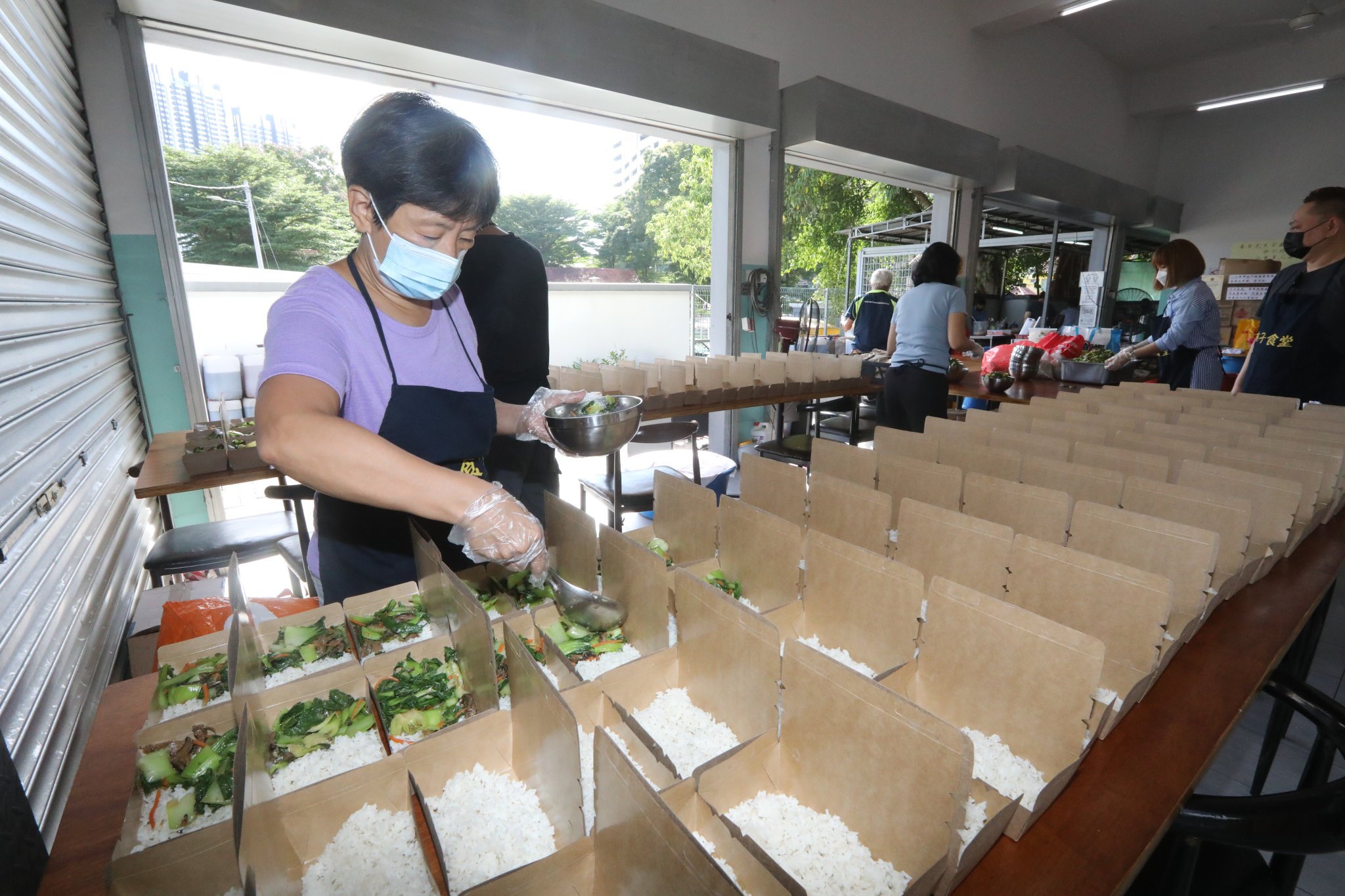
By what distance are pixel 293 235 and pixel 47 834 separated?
3311 millimetres

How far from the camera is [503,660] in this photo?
1.04m

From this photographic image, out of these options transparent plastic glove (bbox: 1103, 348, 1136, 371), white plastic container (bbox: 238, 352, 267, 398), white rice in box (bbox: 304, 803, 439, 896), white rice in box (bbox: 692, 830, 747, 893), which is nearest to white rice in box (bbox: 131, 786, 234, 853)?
white rice in box (bbox: 304, 803, 439, 896)

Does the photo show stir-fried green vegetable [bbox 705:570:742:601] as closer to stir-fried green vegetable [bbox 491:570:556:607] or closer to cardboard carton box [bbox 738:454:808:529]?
cardboard carton box [bbox 738:454:808:529]

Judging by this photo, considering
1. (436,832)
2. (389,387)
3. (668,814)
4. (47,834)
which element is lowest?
(47,834)

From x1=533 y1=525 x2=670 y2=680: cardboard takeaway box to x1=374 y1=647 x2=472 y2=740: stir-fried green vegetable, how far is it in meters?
0.16

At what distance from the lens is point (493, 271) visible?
6.36 feet

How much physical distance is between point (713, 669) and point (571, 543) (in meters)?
0.51

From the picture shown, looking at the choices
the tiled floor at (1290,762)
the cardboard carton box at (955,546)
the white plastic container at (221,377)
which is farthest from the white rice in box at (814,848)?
the white plastic container at (221,377)

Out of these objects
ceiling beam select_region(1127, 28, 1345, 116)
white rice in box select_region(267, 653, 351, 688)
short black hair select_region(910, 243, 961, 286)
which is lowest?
white rice in box select_region(267, 653, 351, 688)

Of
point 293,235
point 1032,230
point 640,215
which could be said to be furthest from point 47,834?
point 1032,230

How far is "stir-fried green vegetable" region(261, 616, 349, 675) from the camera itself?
107 centimetres

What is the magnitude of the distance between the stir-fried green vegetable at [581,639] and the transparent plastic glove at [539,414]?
0.59 m

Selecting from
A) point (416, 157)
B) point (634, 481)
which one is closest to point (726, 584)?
point (416, 157)

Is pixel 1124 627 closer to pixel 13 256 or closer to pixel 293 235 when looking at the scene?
pixel 13 256
